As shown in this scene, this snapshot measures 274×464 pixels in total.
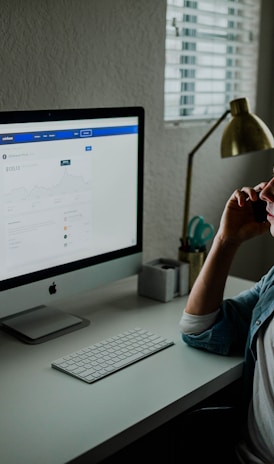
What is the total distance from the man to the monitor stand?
0.28 metres

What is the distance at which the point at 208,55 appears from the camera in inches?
87.4

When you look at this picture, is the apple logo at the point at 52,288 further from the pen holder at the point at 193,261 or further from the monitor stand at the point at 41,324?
the pen holder at the point at 193,261

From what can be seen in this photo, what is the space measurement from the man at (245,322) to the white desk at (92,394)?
4cm

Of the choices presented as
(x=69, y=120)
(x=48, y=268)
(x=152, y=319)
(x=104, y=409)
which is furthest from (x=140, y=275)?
(x=104, y=409)

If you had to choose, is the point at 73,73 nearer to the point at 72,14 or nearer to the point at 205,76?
Answer: the point at 72,14

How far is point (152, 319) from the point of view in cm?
165

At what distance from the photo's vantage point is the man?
133 cm

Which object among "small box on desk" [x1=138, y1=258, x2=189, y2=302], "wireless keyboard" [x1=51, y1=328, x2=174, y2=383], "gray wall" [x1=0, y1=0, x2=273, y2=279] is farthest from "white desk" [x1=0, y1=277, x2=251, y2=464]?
"gray wall" [x1=0, y1=0, x2=273, y2=279]

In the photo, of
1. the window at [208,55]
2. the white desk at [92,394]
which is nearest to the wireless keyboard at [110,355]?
the white desk at [92,394]

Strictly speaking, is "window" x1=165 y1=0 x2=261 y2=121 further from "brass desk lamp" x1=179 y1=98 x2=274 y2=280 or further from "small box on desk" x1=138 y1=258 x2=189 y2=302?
"small box on desk" x1=138 y1=258 x2=189 y2=302

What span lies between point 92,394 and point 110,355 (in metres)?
0.17

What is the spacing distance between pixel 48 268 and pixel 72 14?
0.69 metres

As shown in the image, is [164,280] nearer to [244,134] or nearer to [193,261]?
[193,261]

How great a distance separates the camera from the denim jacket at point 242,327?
1.39 meters
